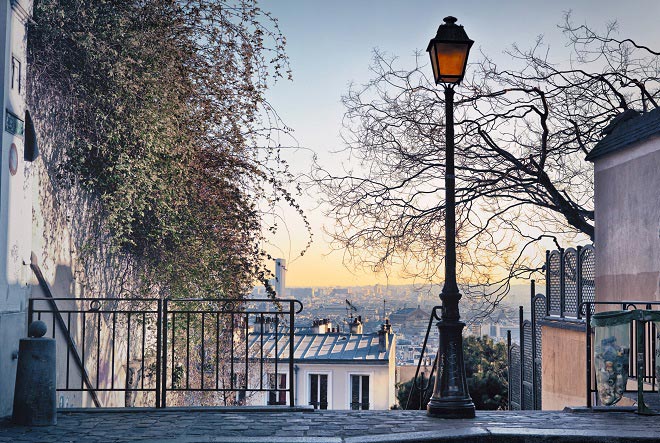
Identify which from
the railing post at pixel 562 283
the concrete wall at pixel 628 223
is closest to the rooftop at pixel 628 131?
the concrete wall at pixel 628 223

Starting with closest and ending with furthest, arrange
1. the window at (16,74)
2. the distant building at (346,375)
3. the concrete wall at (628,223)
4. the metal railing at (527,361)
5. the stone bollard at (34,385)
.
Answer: the stone bollard at (34,385) → the window at (16,74) → the concrete wall at (628,223) → the metal railing at (527,361) → the distant building at (346,375)

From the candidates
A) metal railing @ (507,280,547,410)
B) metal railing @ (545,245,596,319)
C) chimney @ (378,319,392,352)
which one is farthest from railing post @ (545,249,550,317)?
chimney @ (378,319,392,352)

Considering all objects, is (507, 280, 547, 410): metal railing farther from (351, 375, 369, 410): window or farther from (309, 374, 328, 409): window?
(309, 374, 328, 409): window

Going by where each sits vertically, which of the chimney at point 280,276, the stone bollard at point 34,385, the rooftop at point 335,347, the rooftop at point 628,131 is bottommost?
the rooftop at point 335,347

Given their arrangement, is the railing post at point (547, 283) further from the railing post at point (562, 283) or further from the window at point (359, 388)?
the window at point (359, 388)

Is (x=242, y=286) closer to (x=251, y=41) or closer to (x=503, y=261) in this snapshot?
(x=251, y=41)

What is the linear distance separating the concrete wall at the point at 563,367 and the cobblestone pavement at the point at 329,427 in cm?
664

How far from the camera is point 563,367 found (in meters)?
16.9

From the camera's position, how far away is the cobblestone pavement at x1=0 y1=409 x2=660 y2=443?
7359 mm

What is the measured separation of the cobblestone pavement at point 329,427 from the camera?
7.36 m

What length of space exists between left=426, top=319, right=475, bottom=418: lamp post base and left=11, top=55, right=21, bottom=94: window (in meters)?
5.51

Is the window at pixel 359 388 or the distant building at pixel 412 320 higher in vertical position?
the distant building at pixel 412 320

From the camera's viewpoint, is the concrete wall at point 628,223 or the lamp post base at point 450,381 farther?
the concrete wall at point 628,223

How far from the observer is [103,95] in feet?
35.6
